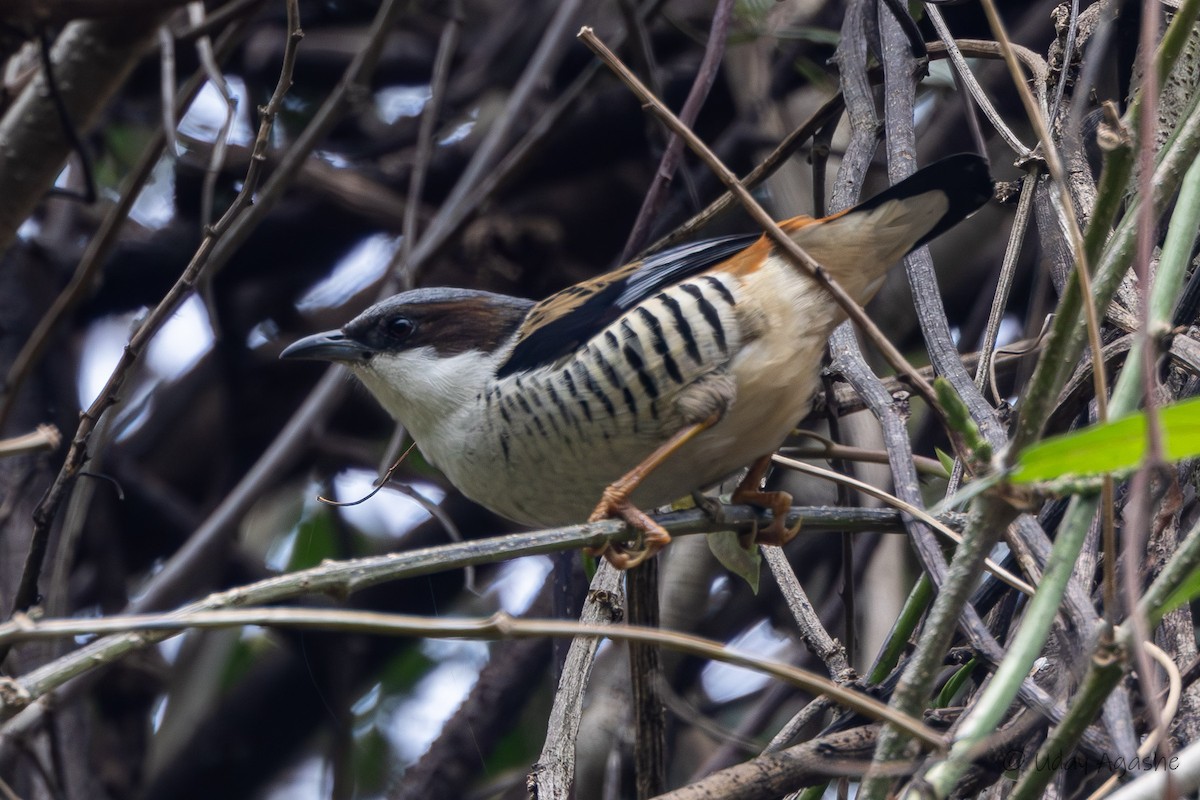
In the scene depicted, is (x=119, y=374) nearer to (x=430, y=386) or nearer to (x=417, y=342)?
(x=430, y=386)

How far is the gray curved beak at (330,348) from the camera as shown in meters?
3.41

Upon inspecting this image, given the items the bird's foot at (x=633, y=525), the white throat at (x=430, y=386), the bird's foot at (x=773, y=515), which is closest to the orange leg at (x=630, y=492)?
the bird's foot at (x=633, y=525)

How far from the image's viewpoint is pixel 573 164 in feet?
17.3

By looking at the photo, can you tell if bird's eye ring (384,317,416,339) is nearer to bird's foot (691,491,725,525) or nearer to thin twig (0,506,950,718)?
bird's foot (691,491,725,525)

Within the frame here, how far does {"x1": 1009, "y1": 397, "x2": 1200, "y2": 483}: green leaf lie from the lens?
119 centimetres

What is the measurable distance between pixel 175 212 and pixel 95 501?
4.13ft

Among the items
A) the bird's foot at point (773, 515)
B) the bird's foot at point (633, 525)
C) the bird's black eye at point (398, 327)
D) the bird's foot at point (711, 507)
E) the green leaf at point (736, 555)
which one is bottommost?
the green leaf at point (736, 555)

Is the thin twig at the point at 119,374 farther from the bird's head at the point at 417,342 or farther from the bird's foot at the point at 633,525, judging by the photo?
the bird's foot at the point at 633,525

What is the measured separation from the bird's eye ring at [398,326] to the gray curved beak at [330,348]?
0.28 feet

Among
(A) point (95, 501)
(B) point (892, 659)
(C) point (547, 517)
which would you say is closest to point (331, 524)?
(A) point (95, 501)

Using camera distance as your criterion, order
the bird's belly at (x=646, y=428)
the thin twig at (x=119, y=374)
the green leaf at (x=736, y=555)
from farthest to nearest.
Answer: the green leaf at (x=736, y=555), the bird's belly at (x=646, y=428), the thin twig at (x=119, y=374)

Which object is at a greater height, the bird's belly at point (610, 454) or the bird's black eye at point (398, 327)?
the bird's black eye at point (398, 327)

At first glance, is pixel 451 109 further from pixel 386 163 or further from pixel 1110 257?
pixel 1110 257

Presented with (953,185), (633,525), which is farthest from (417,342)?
(953,185)
